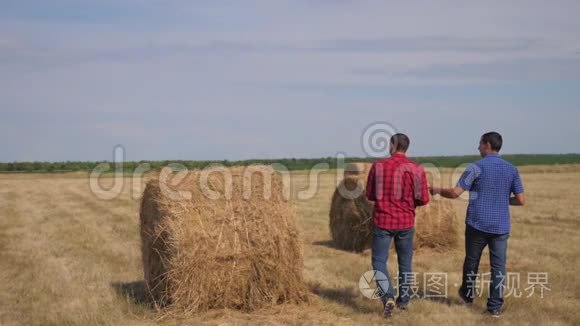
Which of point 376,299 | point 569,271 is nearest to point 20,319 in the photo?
point 376,299

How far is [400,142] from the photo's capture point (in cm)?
774

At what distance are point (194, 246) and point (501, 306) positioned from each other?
352cm

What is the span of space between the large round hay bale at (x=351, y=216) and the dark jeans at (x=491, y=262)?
447 cm

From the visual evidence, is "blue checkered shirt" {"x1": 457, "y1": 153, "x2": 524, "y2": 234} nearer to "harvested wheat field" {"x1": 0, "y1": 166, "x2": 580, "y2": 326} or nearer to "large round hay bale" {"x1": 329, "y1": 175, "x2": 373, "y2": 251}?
"harvested wheat field" {"x1": 0, "y1": 166, "x2": 580, "y2": 326}

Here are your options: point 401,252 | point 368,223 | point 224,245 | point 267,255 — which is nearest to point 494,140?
point 401,252

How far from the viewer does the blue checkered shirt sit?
7672mm

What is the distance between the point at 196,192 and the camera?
795 centimetres

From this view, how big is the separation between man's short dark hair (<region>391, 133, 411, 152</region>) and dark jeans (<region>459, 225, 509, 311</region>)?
1.21 m

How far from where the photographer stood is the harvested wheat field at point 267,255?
7.39 m

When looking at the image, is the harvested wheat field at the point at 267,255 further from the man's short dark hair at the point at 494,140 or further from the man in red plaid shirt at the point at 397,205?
the man's short dark hair at the point at 494,140

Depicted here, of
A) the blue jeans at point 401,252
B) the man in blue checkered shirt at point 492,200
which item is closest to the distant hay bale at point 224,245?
the blue jeans at point 401,252

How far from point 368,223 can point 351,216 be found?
1.99 ft

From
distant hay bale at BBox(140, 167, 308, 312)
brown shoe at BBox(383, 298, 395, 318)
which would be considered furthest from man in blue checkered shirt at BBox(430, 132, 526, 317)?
distant hay bale at BBox(140, 167, 308, 312)

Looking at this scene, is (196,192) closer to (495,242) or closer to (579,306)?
(495,242)
